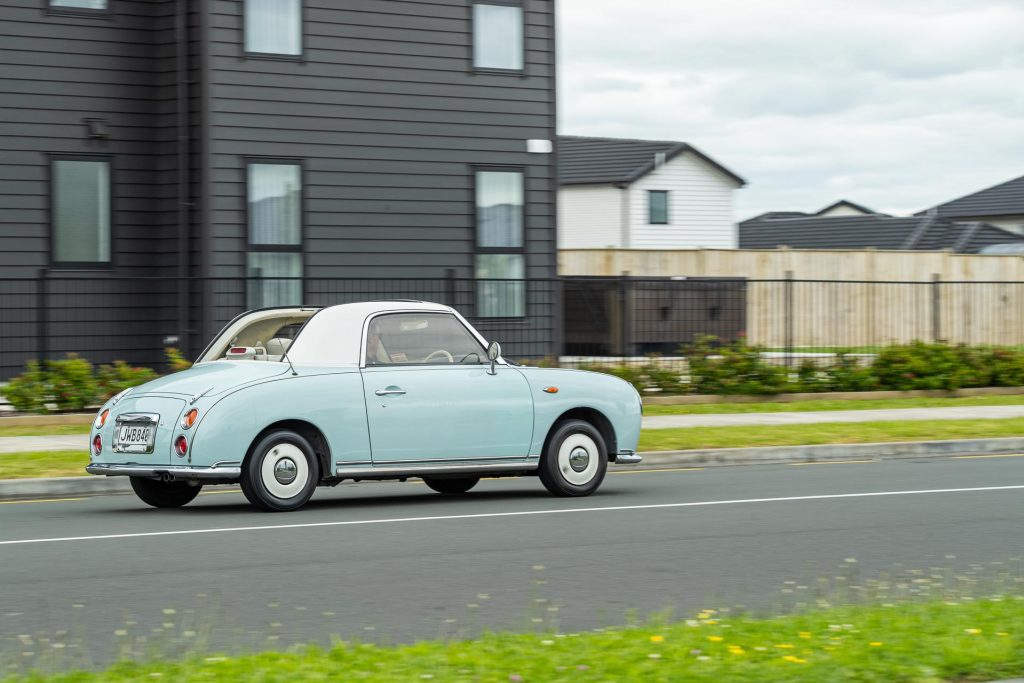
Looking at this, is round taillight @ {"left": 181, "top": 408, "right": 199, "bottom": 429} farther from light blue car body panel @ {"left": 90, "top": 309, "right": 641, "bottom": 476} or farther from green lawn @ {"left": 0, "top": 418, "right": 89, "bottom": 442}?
green lawn @ {"left": 0, "top": 418, "right": 89, "bottom": 442}

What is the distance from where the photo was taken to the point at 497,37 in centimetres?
2408

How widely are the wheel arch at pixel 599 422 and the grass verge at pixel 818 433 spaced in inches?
119

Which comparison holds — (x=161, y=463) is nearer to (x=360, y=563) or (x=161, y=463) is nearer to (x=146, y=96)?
(x=360, y=563)

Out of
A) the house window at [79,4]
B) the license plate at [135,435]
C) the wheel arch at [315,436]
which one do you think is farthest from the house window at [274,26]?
the license plate at [135,435]

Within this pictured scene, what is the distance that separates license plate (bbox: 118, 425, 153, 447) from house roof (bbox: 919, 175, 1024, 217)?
6096cm

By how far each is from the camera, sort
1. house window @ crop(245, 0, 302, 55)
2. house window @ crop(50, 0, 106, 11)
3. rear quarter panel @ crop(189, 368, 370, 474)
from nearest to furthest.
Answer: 1. rear quarter panel @ crop(189, 368, 370, 474)
2. house window @ crop(50, 0, 106, 11)
3. house window @ crop(245, 0, 302, 55)

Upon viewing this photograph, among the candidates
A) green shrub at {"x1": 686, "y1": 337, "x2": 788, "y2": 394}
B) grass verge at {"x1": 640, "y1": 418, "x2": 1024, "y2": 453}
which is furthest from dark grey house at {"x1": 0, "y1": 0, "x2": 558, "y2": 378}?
grass verge at {"x1": 640, "y1": 418, "x2": 1024, "y2": 453}

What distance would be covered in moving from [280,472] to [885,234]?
48.5 metres

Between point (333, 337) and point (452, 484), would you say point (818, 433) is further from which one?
point (333, 337)

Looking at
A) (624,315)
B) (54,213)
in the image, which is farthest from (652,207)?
(54,213)

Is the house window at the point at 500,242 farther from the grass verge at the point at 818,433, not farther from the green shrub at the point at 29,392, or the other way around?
the green shrub at the point at 29,392

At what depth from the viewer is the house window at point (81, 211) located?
21781mm

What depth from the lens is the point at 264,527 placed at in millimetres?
10516

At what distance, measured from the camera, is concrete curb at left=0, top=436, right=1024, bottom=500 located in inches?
523
